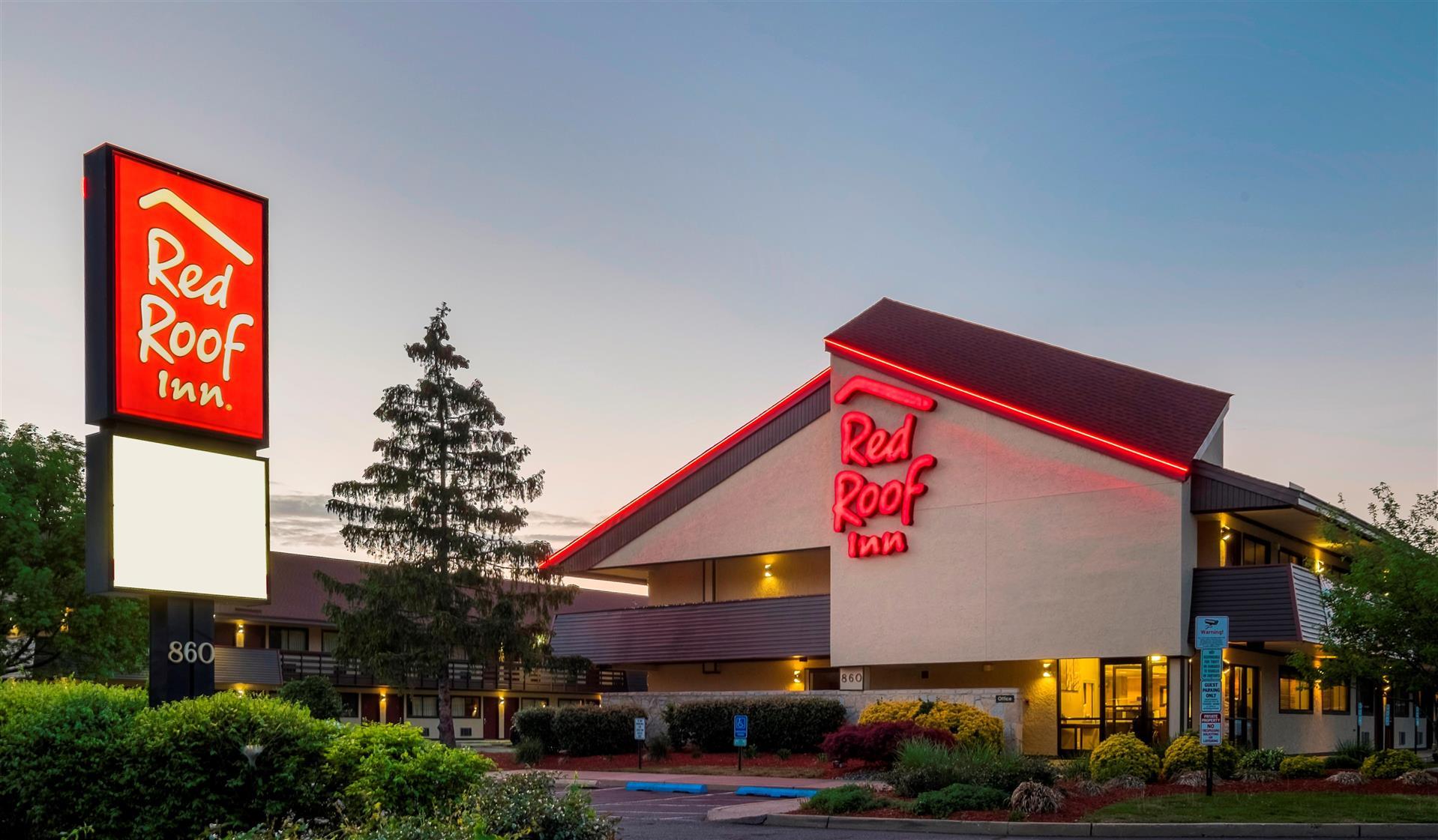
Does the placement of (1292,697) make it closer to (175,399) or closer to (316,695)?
(316,695)

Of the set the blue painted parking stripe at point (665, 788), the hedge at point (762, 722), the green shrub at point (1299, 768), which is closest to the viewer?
the green shrub at point (1299, 768)

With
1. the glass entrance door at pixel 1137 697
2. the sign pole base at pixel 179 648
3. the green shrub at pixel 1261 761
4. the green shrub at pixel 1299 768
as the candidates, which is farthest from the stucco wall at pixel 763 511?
the sign pole base at pixel 179 648

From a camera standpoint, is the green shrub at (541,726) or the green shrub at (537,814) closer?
the green shrub at (537,814)

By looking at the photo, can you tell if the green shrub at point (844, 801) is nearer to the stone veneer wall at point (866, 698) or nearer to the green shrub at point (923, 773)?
the green shrub at point (923, 773)

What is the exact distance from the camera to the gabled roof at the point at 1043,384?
32.5 metres

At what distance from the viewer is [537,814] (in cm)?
1090

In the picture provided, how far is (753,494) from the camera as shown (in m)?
39.5

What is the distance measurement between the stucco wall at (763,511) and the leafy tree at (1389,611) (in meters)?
15.0

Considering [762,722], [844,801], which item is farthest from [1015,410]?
[844,801]

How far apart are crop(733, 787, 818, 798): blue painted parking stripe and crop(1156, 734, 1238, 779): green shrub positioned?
6911 mm

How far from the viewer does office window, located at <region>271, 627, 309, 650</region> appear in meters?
60.3

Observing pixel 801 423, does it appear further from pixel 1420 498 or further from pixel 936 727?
pixel 1420 498

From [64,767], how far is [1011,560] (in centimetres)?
2457

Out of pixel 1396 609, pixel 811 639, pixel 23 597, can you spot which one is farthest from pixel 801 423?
pixel 23 597
